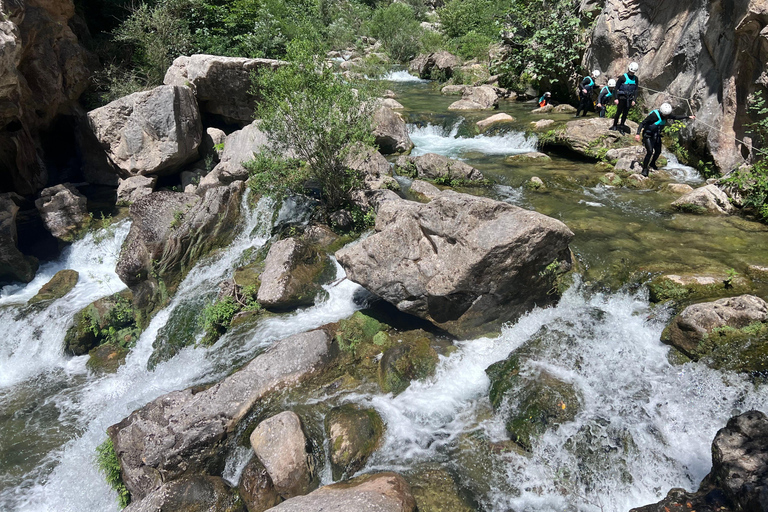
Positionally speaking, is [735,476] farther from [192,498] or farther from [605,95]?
[605,95]

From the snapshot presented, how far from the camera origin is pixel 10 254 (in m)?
11.7

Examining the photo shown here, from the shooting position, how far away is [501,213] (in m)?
Result: 6.94

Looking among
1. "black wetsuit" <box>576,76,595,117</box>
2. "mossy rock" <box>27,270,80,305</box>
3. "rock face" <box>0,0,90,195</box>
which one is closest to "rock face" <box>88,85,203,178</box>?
"rock face" <box>0,0,90,195</box>

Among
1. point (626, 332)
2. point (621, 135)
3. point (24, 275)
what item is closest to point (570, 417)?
point (626, 332)

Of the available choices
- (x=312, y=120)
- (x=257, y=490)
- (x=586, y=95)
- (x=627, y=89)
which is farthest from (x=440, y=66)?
(x=257, y=490)

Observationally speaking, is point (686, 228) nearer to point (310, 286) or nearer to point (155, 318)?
point (310, 286)

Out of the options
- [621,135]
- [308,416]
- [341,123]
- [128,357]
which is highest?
[341,123]

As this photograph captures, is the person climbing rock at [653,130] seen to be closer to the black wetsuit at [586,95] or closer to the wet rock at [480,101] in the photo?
the black wetsuit at [586,95]

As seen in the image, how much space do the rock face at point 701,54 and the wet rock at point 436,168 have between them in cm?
593

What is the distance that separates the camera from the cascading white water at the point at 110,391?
21.7 ft

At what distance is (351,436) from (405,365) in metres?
1.47

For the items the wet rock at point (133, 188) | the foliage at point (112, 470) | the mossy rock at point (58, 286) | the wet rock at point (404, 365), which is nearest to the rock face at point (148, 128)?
the wet rock at point (133, 188)

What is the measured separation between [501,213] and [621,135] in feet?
29.1

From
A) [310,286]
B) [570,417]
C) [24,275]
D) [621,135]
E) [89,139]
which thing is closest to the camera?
[570,417]
